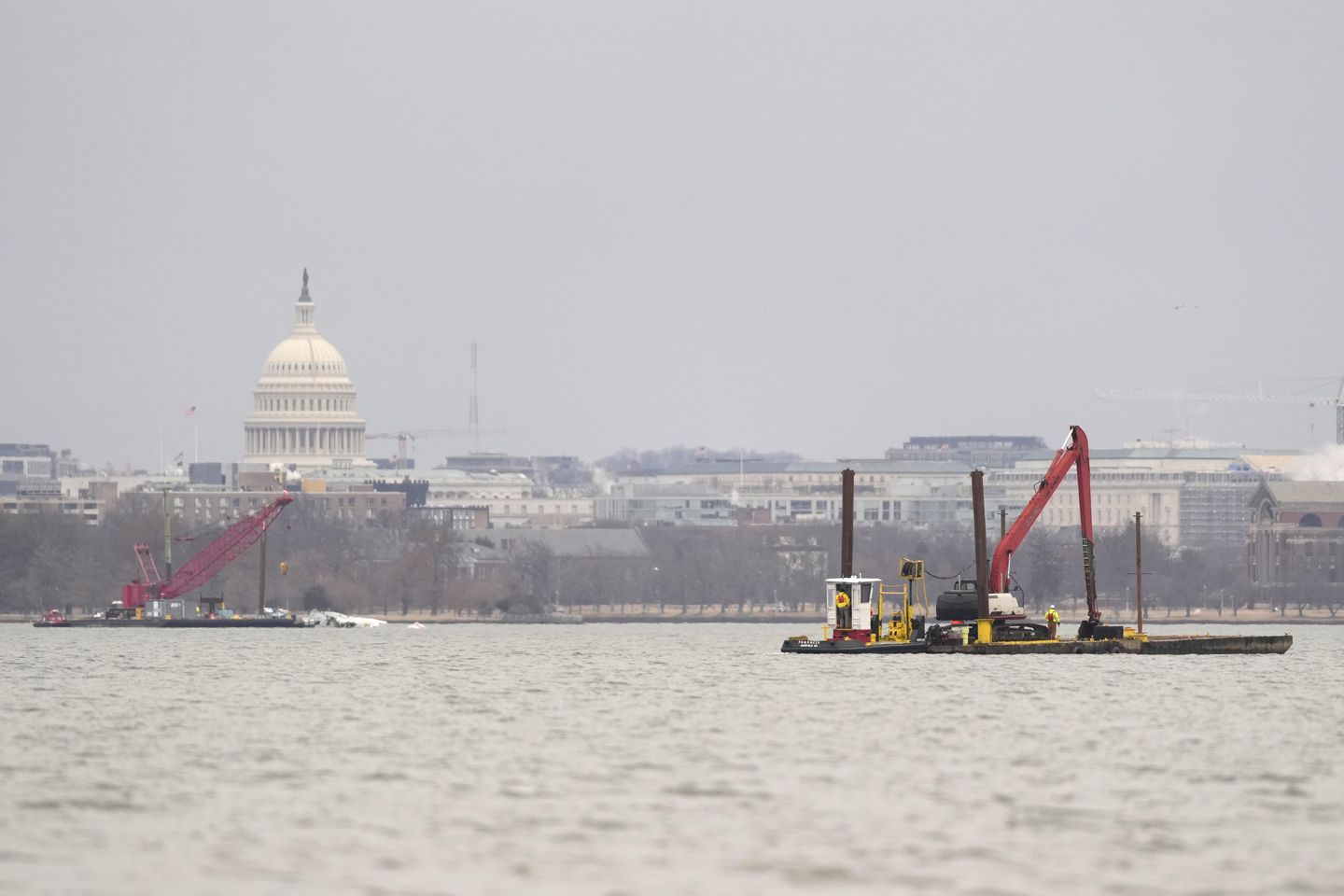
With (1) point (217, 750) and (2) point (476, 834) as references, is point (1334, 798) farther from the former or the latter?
(1) point (217, 750)

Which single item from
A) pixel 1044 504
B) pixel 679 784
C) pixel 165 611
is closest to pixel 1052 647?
pixel 1044 504

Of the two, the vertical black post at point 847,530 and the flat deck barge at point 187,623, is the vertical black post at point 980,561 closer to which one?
the vertical black post at point 847,530

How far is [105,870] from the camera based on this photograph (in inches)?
1737

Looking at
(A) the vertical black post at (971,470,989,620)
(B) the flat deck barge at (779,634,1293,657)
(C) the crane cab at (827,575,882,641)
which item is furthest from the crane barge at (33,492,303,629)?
(C) the crane cab at (827,575,882,641)

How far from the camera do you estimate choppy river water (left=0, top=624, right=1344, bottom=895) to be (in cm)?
4428

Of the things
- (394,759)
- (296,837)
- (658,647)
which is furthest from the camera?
(658,647)

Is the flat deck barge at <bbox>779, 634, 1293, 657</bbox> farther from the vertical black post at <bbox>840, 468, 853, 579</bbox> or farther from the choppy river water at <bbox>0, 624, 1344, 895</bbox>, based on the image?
the choppy river water at <bbox>0, 624, 1344, 895</bbox>

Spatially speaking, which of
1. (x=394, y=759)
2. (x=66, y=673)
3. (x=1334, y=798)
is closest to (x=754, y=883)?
(x=1334, y=798)

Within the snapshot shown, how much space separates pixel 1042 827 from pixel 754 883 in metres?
6.62

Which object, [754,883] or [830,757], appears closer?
[754,883]

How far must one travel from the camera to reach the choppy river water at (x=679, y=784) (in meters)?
44.3

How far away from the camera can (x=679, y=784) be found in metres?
54.3

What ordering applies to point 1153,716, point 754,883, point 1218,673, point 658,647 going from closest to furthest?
point 754,883 < point 1153,716 < point 1218,673 < point 658,647

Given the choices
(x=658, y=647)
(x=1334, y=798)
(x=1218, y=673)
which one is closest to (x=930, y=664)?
(x=1218, y=673)
